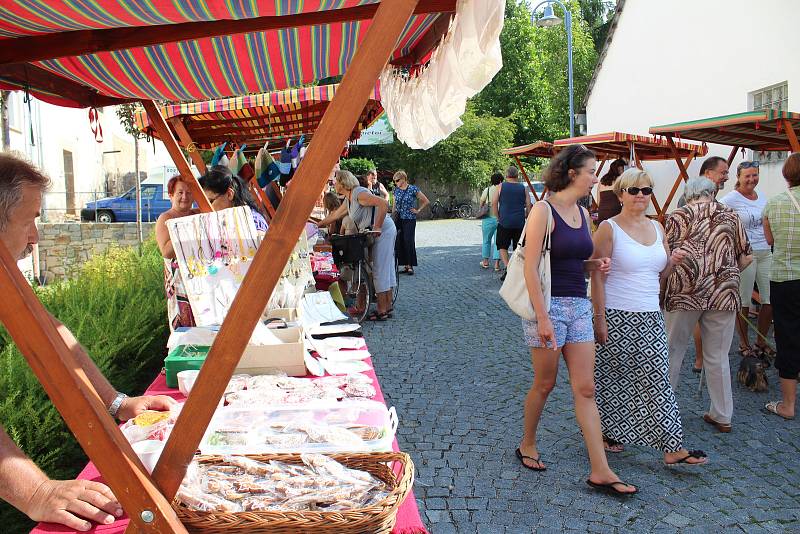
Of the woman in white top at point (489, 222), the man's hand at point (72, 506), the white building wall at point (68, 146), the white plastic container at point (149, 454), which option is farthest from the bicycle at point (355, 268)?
the white building wall at point (68, 146)

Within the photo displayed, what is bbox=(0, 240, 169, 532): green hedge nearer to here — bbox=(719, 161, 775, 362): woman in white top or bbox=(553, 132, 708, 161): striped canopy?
bbox=(719, 161, 775, 362): woman in white top

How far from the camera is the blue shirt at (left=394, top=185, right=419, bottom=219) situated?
40.5 feet

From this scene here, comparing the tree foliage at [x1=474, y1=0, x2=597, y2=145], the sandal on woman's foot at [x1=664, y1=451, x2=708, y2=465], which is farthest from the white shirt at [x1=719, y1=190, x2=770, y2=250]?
the tree foliage at [x1=474, y1=0, x2=597, y2=145]

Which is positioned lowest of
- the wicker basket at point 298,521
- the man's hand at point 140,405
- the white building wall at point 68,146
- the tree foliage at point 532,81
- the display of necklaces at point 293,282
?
the wicker basket at point 298,521

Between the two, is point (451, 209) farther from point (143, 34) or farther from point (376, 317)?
point (143, 34)

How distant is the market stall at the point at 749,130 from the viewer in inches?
236

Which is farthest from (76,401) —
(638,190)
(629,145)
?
(629,145)

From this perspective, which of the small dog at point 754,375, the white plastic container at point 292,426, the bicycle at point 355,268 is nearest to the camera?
the white plastic container at point 292,426

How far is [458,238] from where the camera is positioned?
20859 mm

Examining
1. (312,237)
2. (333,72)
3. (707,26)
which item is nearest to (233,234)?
(333,72)

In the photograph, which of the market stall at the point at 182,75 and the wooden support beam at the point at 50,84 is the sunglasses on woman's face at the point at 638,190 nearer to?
the market stall at the point at 182,75

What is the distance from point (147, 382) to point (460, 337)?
12.2 feet

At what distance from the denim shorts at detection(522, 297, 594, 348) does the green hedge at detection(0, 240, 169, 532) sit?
2540 millimetres

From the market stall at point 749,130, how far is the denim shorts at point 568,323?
3.47 meters
